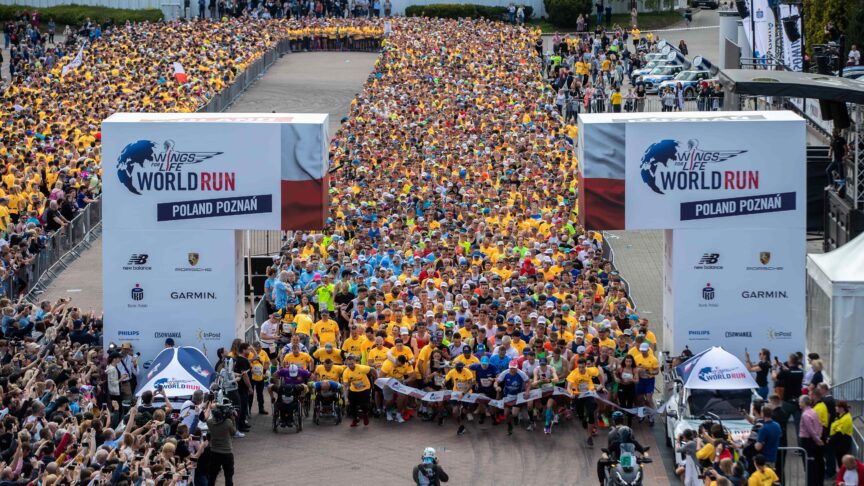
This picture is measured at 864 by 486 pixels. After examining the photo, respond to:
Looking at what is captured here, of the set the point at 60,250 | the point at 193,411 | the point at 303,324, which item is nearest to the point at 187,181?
the point at 303,324

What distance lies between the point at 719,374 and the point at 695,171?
3581mm

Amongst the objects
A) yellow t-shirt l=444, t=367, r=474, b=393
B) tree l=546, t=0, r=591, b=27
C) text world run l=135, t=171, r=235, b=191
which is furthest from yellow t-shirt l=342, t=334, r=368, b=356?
tree l=546, t=0, r=591, b=27

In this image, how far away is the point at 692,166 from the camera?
24969 millimetres

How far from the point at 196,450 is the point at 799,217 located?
9818 mm

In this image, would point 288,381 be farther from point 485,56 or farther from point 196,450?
point 485,56

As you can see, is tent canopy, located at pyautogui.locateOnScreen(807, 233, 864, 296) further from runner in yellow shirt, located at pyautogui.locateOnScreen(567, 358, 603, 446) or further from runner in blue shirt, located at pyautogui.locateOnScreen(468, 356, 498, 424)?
runner in blue shirt, located at pyautogui.locateOnScreen(468, 356, 498, 424)

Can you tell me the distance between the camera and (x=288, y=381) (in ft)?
80.0

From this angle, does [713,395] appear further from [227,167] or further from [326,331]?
[227,167]

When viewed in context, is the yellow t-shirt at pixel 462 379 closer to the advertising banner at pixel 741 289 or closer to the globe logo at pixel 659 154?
the advertising banner at pixel 741 289

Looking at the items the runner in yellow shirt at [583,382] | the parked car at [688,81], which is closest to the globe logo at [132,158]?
the runner in yellow shirt at [583,382]

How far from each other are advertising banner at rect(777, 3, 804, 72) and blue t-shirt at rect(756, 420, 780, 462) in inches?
876

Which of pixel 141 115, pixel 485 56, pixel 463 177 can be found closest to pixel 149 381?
pixel 141 115

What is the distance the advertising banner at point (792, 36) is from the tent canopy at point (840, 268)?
16.1 metres

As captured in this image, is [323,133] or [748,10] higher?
[748,10]
